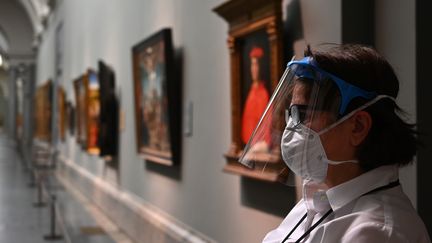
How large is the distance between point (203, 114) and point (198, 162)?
20.7 inches

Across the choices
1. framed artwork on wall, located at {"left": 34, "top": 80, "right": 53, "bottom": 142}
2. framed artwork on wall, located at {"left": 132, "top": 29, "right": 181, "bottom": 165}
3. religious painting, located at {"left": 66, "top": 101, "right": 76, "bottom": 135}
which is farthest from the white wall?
framed artwork on wall, located at {"left": 34, "top": 80, "right": 53, "bottom": 142}

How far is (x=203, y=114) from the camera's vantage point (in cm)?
576

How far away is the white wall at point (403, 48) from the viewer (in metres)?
3.07

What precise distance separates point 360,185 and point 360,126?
0.19 m

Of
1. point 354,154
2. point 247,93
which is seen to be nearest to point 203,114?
point 247,93

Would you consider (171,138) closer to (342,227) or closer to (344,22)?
(344,22)

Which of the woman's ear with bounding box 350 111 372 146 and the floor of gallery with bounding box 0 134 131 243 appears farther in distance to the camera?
the floor of gallery with bounding box 0 134 131 243

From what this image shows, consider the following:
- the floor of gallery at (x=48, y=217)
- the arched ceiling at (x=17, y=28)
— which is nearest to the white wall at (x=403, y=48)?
the floor of gallery at (x=48, y=217)

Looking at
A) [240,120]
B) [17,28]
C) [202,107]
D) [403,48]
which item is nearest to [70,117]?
[202,107]

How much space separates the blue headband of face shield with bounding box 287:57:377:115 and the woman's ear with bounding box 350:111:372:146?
49 millimetres

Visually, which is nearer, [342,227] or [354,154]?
[342,227]

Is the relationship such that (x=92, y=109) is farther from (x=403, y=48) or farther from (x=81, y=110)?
(x=403, y=48)

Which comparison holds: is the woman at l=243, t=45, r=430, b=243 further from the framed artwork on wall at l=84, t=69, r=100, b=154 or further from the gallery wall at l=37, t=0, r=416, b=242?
the framed artwork on wall at l=84, t=69, r=100, b=154

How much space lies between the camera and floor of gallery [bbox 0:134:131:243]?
9078 mm
